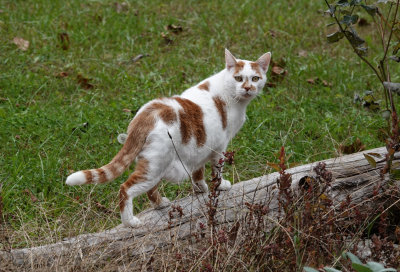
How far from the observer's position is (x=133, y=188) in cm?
326

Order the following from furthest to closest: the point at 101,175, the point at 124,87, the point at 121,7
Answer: the point at 121,7
the point at 124,87
the point at 101,175

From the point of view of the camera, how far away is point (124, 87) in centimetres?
554

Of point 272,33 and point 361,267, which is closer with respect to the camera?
point 361,267

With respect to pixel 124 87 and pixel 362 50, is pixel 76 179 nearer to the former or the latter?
pixel 362 50

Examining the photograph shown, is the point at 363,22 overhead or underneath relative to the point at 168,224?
underneath

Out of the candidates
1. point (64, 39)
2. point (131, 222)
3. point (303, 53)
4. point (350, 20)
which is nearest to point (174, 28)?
point (64, 39)

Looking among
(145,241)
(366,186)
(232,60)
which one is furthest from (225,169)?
(145,241)

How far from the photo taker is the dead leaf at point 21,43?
231 inches

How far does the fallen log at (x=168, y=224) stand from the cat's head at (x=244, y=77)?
0.66 meters

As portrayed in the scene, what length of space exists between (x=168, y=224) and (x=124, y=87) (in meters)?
2.87

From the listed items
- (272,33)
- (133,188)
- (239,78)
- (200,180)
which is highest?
(239,78)

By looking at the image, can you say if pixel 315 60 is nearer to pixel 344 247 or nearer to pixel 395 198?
pixel 395 198

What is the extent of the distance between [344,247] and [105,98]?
3145 millimetres

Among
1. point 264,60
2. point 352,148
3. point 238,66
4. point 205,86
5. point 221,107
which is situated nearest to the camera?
point 221,107
